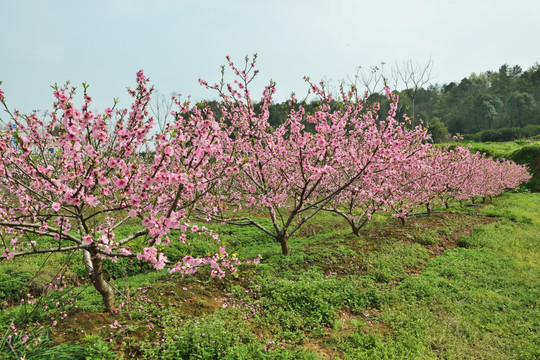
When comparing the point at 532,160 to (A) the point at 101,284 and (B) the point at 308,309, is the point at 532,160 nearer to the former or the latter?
(B) the point at 308,309

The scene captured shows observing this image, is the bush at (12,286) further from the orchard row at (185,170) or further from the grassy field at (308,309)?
the orchard row at (185,170)

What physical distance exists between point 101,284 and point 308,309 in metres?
3.39

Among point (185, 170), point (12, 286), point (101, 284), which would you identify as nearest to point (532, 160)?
point (185, 170)

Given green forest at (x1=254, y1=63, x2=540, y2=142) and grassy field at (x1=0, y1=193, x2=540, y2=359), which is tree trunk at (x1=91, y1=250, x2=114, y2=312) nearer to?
grassy field at (x1=0, y1=193, x2=540, y2=359)

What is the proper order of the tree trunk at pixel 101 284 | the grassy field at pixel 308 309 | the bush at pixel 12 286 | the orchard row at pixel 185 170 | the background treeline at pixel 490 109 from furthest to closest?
the background treeline at pixel 490 109 → the bush at pixel 12 286 → the tree trunk at pixel 101 284 → the grassy field at pixel 308 309 → the orchard row at pixel 185 170

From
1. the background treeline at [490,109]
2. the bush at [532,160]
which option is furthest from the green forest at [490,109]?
the bush at [532,160]

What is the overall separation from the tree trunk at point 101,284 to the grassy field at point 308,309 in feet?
0.60

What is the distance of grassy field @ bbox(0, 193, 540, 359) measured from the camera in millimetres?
3936

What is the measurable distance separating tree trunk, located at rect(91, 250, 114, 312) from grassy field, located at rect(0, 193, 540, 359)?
0.18 metres

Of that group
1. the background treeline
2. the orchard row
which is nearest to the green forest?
the background treeline

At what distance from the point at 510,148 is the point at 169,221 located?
128ft

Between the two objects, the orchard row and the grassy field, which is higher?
the orchard row

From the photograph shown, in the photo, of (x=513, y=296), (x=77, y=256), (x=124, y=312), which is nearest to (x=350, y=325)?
(x=124, y=312)

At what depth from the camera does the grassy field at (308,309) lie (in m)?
3.94
